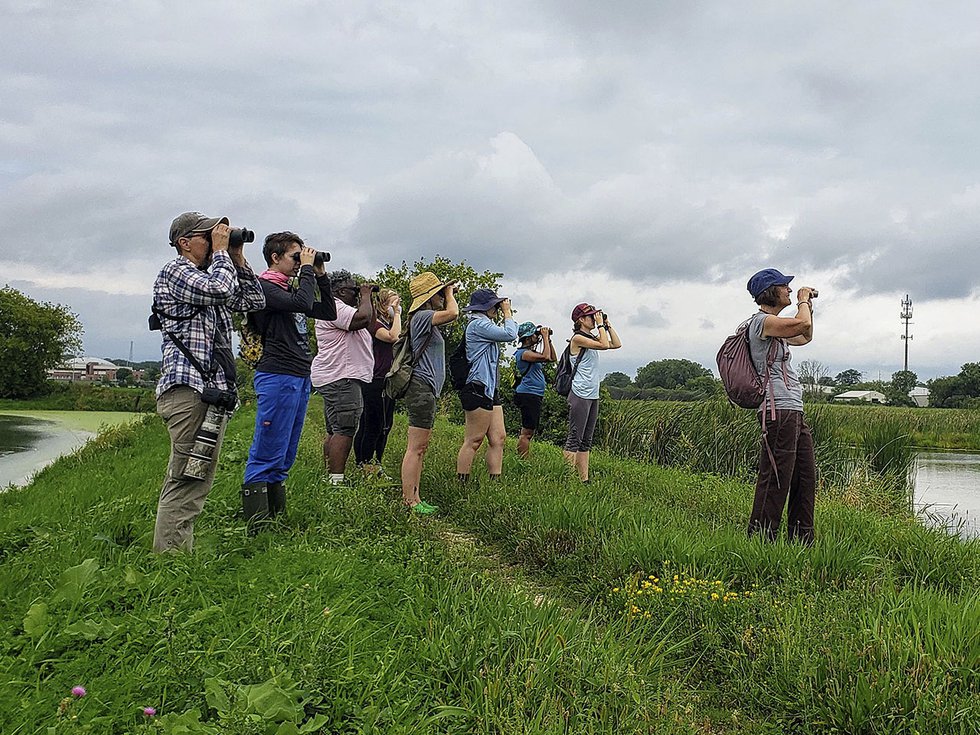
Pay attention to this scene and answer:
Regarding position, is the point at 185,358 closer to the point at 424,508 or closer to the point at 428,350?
the point at 428,350

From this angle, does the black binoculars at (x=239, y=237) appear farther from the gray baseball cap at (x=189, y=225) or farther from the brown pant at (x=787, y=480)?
the brown pant at (x=787, y=480)

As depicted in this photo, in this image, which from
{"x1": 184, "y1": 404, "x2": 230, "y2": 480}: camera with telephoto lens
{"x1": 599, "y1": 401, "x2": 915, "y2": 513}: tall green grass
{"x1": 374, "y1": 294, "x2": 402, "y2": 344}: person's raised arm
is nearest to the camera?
{"x1": 184, "y1": 404, "x2": 230, "y2": 480}: camera with telephoto lens

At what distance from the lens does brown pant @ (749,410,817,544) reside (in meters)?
4.78

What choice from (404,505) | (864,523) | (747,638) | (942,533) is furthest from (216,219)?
(942,533)

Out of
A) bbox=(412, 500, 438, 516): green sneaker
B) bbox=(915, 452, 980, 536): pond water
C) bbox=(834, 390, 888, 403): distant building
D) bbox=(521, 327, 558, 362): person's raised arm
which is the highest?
bbox=(834, 390, 888, 403): distant building

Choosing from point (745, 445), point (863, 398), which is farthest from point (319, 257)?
point (863, 398)

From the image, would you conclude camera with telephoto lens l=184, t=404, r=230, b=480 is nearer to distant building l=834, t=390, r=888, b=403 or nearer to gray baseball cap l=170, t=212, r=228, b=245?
gray baseball cap l=170, t=212, r=228, b=245

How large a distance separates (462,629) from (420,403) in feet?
9.57

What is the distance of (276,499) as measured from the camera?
177 inches

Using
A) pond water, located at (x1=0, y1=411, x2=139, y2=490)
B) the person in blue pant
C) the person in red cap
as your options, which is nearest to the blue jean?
the person in blue pant

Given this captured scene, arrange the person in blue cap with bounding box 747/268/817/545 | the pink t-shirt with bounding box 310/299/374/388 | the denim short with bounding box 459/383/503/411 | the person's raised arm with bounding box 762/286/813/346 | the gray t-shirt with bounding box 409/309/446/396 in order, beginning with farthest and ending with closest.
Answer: the denim short with bounding box 459/383/503/411
the pink t-shirt with bounding box 310/299/374/388
the gray t-shirt with bounding box 409/309/446/396
the person in blue cap with bounding box 747/268/817/545
the person's raised arm with bounding box 762/286/813/346

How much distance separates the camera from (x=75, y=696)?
2297 mm

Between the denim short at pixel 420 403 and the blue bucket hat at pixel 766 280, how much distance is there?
8.12ft

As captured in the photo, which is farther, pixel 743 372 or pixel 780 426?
pixel 743 372
